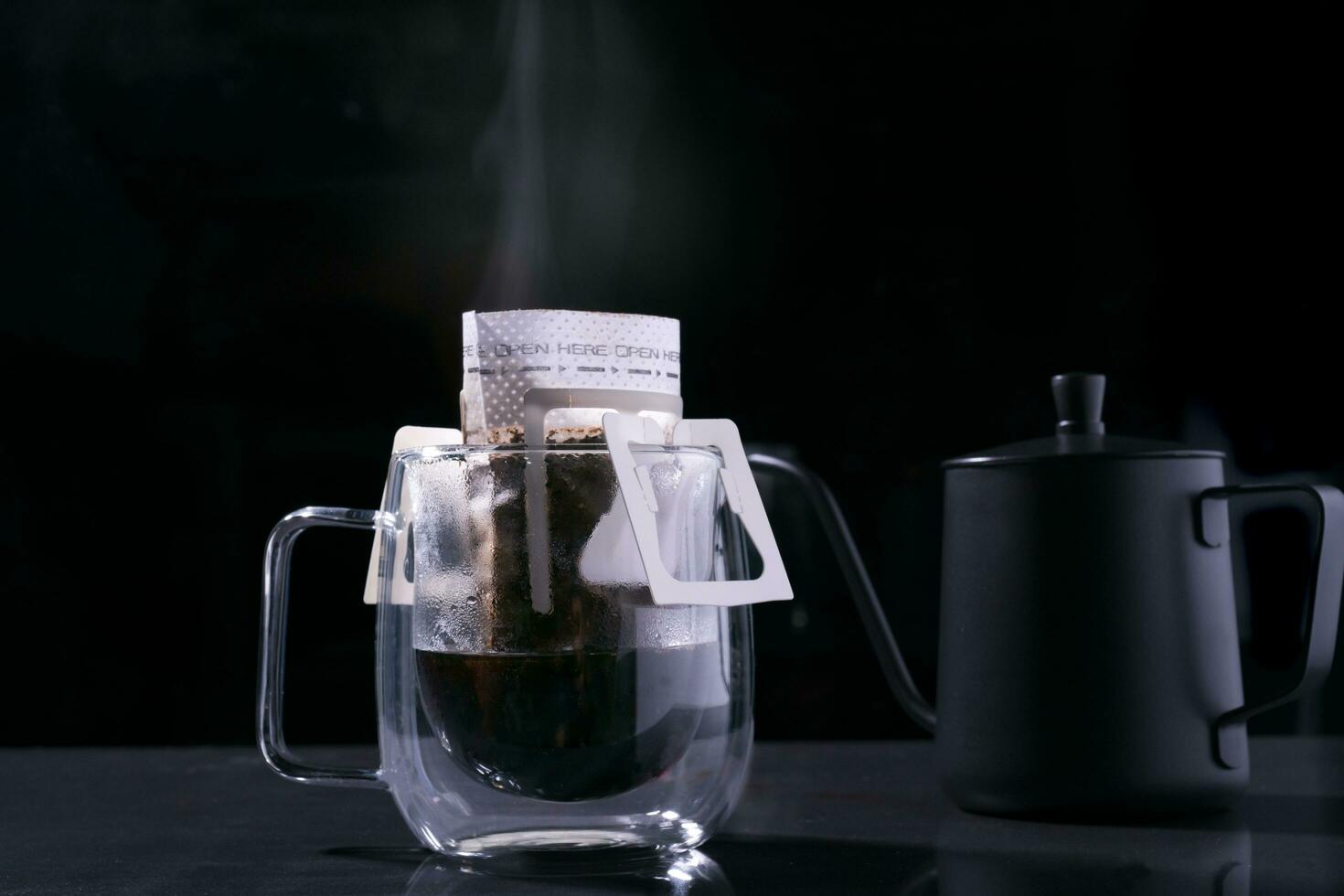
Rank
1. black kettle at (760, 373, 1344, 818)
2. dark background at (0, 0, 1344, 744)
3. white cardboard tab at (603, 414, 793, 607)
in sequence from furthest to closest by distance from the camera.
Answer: dark background at (0, 0, 1344, 744), black kettle at (760, 373, 1344, 818), white cardboard tab at (603, 414, 793, 607)

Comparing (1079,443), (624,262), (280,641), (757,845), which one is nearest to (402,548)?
(280,641)

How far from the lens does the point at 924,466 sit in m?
1.02

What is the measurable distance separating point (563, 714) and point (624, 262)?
0.53 meters

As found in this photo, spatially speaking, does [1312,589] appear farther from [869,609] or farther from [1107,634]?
[869,609]

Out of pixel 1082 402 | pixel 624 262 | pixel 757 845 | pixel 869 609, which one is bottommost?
pixel 757 845

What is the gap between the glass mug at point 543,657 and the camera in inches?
21.9

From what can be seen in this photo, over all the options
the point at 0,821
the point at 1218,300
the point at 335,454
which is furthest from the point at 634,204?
the point at 0,821

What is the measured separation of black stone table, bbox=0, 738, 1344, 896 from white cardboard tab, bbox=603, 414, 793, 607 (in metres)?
0.12

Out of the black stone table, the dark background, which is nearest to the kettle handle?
the black stone table

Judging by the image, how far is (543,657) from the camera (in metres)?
0.55

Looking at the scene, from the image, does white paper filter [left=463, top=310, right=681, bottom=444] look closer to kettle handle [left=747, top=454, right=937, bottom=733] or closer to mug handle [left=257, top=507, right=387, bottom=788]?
mug handle [left=257, top=507, right=387, bottom=788]

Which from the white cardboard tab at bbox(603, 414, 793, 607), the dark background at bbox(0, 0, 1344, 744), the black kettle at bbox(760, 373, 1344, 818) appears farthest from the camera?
the dark background at bbox(0, 0, 1344, 744)

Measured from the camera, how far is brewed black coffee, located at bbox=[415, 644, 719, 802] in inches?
21.9

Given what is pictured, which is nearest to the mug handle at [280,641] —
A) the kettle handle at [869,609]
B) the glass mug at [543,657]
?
the glass mug at [543,657]
